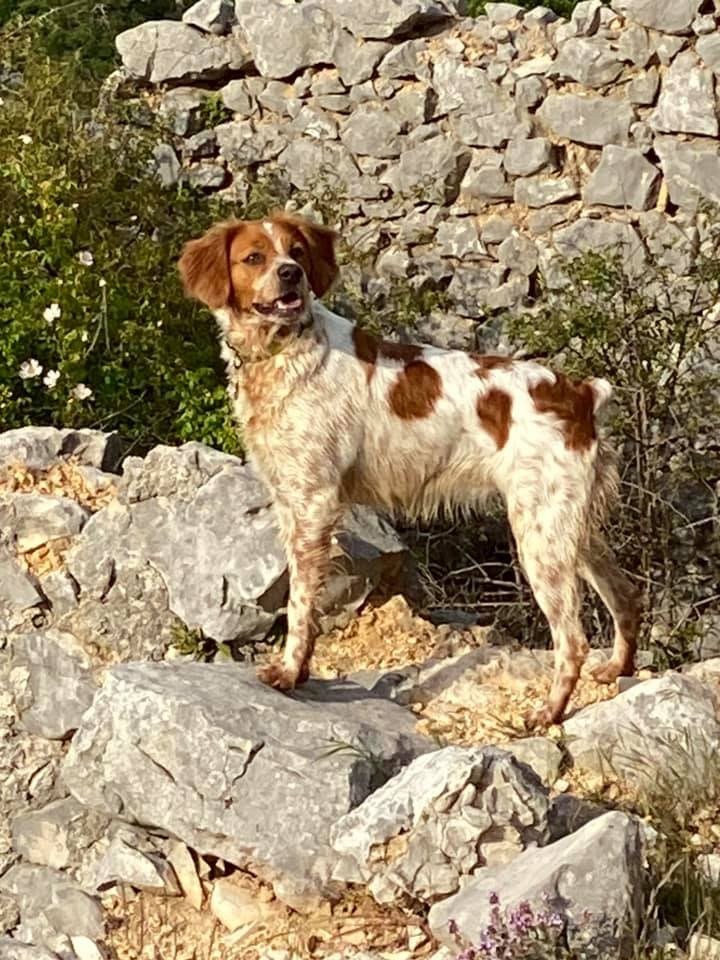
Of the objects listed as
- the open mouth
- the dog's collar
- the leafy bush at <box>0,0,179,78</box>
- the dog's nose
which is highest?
the leafy bush at <box>0,0,179,78</box>

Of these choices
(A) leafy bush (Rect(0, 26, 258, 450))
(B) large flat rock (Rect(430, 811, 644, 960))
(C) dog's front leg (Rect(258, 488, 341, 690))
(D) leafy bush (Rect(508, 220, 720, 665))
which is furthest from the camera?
(A) leafy bush (Rect(0, 26, 258, 450))

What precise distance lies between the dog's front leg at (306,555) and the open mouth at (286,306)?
613 mm

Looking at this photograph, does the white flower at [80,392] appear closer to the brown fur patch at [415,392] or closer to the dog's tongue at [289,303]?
the dog's tongue at [289,303]

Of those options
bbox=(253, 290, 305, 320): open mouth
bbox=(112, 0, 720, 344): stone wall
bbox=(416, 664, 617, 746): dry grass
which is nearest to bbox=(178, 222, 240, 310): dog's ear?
bbox=(253, 290, 305, 320): open mouth

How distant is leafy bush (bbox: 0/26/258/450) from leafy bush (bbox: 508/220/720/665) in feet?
5.31

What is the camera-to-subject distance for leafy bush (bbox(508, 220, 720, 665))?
7391 mm

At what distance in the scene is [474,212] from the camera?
8.69 meters

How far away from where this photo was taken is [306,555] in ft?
18.0

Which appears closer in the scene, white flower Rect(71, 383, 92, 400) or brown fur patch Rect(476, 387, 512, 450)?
brown fur patch Rect(476, 387, 512, 450)

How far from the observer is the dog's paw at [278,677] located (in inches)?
209

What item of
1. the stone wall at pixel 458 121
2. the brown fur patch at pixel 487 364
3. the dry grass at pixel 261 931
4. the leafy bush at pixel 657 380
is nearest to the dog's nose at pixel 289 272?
the brown fur patch at pixel 487 364

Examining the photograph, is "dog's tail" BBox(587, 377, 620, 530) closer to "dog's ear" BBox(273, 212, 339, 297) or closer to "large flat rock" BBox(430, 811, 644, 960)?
"dog's ear" BBox(273, 212, 339, 297)

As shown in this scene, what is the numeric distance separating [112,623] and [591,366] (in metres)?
2.63

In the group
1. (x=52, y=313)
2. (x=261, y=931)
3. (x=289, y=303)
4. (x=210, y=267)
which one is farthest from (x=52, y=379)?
(x=261, y=931)
